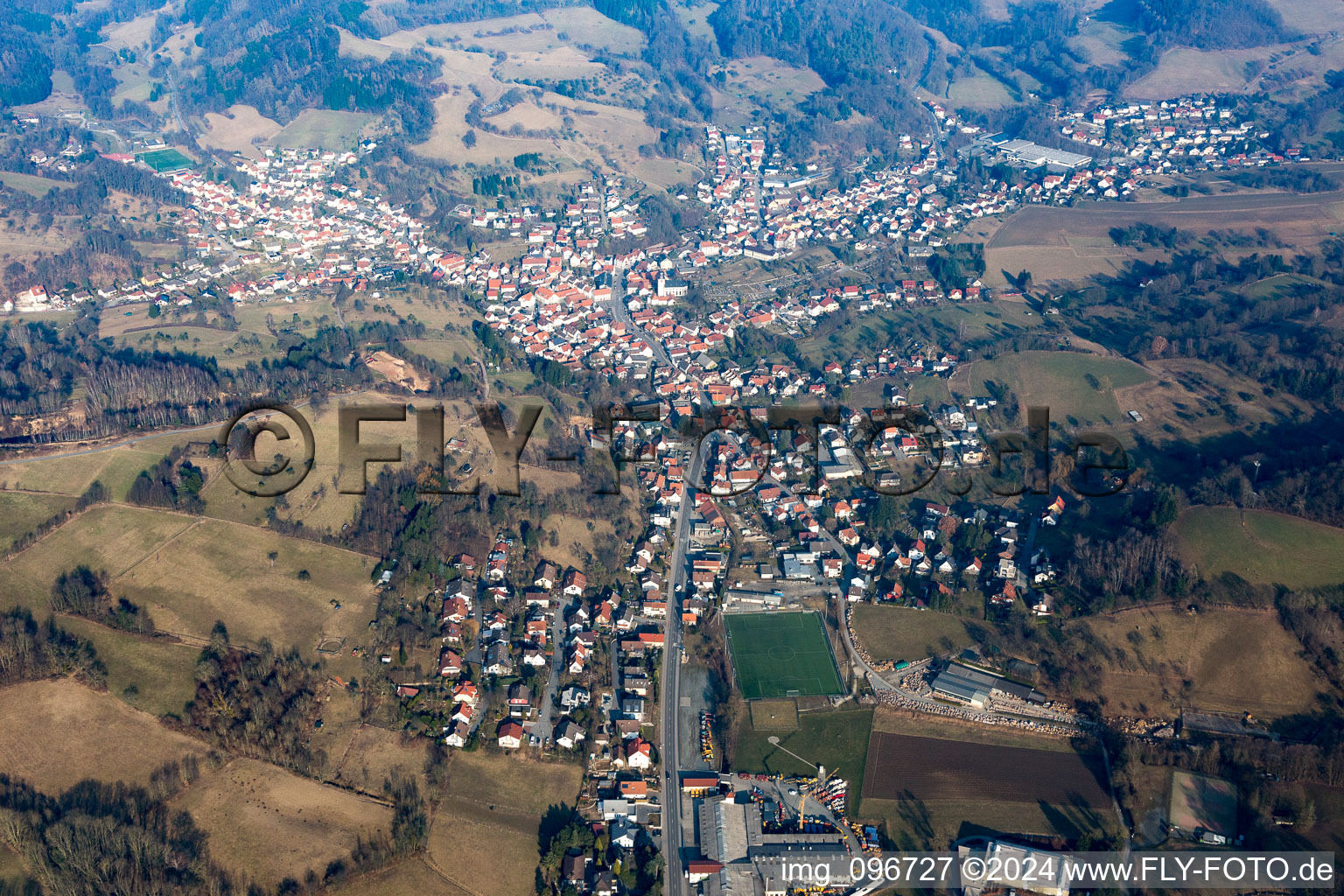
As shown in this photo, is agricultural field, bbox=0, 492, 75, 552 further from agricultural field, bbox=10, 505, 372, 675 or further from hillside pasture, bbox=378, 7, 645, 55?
hillside pasture, bbox=378, 7, 645, 55

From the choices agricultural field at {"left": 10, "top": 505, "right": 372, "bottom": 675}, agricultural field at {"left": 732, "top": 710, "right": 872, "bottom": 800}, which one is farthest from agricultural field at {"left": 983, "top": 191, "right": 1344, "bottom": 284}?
agricultural field at {"left": 10, "top": 505, "right": 372, "bottom": 675}

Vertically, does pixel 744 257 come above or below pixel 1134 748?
above

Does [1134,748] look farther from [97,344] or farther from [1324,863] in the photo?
[97,344]

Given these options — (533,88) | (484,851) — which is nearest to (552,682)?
(484,851)

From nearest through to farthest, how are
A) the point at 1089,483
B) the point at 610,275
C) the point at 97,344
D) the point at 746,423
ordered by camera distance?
the point at 1089,483, the point at 746,423, the point at 97,344, the point at 610,275

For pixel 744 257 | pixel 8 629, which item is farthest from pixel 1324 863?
pixel 744 257
